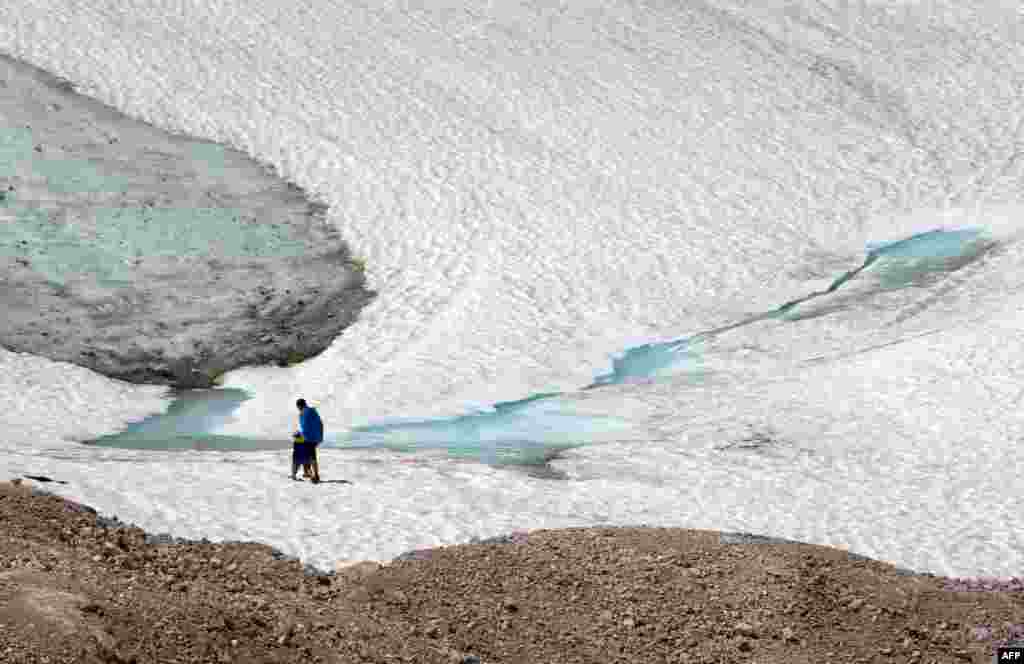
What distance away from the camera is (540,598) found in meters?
18.2

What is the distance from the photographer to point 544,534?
2008 centimetres

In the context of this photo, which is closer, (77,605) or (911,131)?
(77,605)

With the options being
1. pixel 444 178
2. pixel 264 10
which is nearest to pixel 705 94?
pixel 444 178

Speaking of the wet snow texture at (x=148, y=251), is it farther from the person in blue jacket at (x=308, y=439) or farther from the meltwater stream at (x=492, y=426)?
the person in blue jacket at (x=308, y=439)

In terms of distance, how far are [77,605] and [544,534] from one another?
723cm

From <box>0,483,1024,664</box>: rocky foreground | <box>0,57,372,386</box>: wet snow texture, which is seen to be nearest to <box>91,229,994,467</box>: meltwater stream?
<box>0,57,372,386</box>: wet snow texture

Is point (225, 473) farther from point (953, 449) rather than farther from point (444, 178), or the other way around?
point (444, 178)

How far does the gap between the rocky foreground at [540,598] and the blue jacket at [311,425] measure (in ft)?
20.0

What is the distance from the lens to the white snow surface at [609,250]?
85.8 feet

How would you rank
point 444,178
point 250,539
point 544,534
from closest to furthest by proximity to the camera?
point 544,534
point 250,539
point 444,178

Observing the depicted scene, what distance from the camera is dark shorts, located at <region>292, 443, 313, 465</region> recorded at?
1011 inches

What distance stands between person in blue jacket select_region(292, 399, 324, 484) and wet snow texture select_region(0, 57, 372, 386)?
375 inches

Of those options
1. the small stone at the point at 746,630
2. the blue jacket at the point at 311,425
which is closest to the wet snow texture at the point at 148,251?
the blue jacket at the point at 311,425

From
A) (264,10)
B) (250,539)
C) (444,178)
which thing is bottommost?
(250,539)
